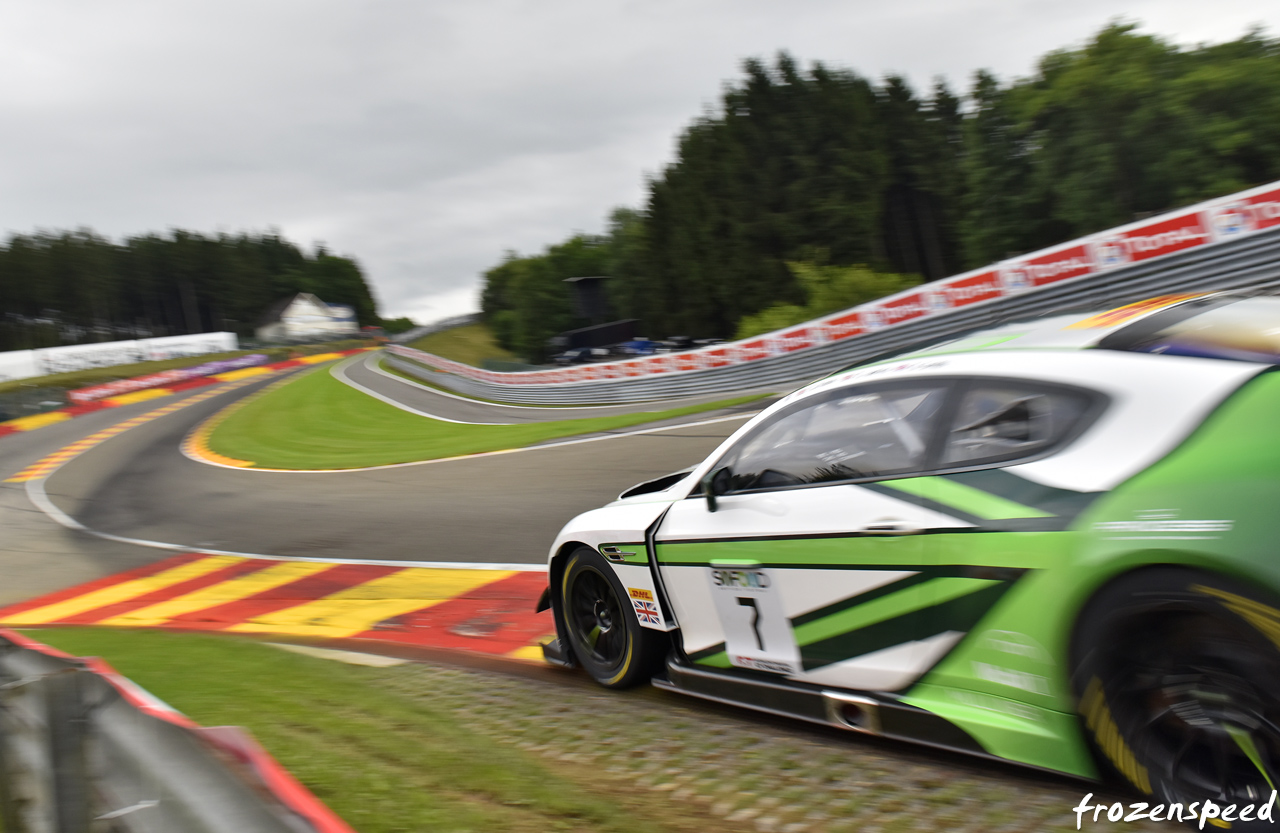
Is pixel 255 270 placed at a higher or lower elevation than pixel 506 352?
higher

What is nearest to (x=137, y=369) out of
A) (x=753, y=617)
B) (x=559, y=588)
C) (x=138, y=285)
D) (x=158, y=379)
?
(x=158, y=379)

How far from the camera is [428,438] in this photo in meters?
21.7

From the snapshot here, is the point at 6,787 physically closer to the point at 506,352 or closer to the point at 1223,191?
the point at 1223,191

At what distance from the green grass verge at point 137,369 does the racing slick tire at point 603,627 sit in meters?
41.0

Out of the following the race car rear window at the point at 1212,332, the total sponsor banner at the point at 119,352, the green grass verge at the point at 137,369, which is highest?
the total sponsor banner at the point at 119,352

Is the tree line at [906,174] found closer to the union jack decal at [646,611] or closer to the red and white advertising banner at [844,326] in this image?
the red and white advertising banner at [844,326]

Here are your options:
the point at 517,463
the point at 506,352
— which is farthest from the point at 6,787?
the point at 506,352

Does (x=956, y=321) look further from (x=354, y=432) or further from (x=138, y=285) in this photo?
(x=138, y=285)

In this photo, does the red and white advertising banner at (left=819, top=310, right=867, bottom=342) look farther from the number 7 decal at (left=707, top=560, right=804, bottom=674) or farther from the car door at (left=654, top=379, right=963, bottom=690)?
the number 7 decal at (left=707, top=560, right=804, bottom=674)

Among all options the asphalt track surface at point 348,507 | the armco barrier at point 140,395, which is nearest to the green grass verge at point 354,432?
→ the asphalt track surface at point 348,507

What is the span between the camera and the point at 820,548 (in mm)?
3223

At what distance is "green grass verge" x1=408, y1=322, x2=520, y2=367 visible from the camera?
198 ft

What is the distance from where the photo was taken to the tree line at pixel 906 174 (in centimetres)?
3738

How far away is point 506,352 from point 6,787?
63.8 m
